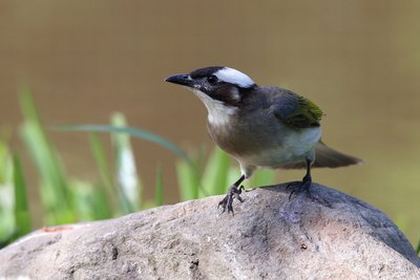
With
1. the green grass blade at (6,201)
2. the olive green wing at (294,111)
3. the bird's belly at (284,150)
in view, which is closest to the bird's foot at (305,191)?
the bird's belly at (284,150)

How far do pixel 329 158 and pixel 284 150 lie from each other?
1.88ft

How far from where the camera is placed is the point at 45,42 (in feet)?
34.3

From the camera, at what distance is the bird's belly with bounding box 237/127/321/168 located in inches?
161

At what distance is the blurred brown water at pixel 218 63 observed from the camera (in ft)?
26.7

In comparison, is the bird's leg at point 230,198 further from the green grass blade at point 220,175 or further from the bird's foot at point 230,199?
the green grass blade at point 220,175

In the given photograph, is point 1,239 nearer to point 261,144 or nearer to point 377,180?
point 261,144

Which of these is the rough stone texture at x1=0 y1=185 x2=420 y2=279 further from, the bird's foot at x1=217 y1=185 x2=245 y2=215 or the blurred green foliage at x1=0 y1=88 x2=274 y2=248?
the blurred green foliage at x1=0 y1=88 x2=274 y2=248

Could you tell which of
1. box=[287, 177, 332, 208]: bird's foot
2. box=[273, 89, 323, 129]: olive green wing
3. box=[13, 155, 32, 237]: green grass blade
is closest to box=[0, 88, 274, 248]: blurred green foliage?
box=[13, 155, 32, 237]: green grass blade

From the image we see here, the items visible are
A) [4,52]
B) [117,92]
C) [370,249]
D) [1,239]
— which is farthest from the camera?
[4,52]

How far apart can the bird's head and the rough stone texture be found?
15.9 inches

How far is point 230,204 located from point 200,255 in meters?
0.27

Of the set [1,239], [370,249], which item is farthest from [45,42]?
[370,249]

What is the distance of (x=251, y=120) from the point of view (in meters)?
4.09

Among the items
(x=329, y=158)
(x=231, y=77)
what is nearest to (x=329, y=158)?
(x=329, y=158)
